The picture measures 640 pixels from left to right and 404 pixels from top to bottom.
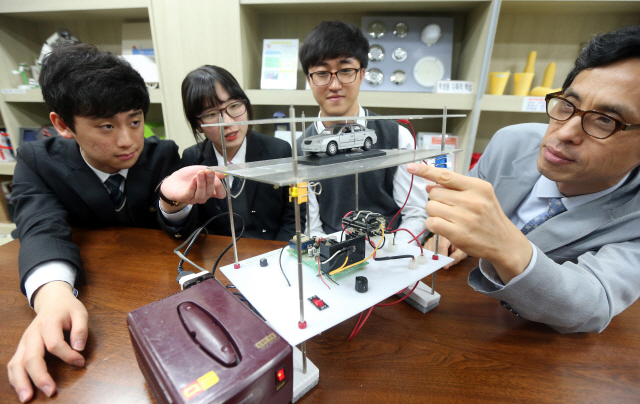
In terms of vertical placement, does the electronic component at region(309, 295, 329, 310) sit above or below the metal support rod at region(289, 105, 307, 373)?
below

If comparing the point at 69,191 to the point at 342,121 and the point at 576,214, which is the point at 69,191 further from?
the point at 576,214

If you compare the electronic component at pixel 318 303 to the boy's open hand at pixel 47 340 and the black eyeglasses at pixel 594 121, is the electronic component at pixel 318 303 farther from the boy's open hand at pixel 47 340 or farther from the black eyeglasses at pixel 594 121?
the black eyeglasses at pixel 594 121

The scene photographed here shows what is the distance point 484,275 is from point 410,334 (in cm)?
24

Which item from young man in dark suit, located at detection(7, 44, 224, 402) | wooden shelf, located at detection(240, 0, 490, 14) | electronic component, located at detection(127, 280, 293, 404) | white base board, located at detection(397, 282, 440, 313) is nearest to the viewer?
electronic component, located at detection(127, 280, 293, 404)

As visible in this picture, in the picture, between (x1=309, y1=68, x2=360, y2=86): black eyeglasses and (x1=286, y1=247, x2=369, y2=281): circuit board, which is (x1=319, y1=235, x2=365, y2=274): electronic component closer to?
(x1=286, y1=247, x2=369, y2=281): circuit board

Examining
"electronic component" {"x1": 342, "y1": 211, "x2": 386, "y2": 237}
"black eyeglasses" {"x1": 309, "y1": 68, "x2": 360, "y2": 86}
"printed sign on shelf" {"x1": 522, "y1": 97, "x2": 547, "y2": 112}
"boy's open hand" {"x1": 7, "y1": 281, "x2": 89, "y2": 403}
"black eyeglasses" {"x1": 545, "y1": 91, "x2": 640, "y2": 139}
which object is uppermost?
"black eyeglasses" {"x1": 309, "y1": 68, "x2": 360, "y2": 86}

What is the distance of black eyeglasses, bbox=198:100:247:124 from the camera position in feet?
4.79

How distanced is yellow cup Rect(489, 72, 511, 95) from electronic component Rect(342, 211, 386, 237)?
1.80 m

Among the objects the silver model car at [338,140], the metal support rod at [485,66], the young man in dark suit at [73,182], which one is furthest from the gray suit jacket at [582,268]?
the metal support rod at [485,66]

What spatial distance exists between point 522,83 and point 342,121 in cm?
150

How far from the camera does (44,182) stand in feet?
4.17

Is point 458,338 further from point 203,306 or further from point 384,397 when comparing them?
point 203,306

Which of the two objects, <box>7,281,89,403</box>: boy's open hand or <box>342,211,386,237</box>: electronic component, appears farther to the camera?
<box>342,211,386,237</box>: electronic component

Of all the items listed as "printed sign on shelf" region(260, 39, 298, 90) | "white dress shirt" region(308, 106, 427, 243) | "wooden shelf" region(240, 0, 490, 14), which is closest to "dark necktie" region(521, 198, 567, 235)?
"white dress shirt" region(308, 106, 427, 243)
